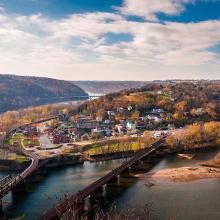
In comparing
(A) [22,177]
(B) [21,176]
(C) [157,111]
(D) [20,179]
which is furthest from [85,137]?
(D) [20,179]

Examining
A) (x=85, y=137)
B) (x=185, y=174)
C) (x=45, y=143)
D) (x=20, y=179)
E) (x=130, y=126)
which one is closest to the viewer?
(x=20, y=179)

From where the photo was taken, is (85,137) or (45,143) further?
(85,137)

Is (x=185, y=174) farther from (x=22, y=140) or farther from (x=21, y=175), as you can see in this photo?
(x=22, y=140)

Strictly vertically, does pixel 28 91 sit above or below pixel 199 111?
above

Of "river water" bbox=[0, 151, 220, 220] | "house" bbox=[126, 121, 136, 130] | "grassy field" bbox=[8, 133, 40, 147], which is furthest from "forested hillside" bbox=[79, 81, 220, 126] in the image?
"river water" bbox=[0, 151, 220, 220]

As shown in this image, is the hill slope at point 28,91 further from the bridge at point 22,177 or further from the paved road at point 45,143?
the bridge at point 22,177

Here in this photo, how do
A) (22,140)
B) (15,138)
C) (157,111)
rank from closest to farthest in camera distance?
(22,140) → (15,138) → (157,111)
